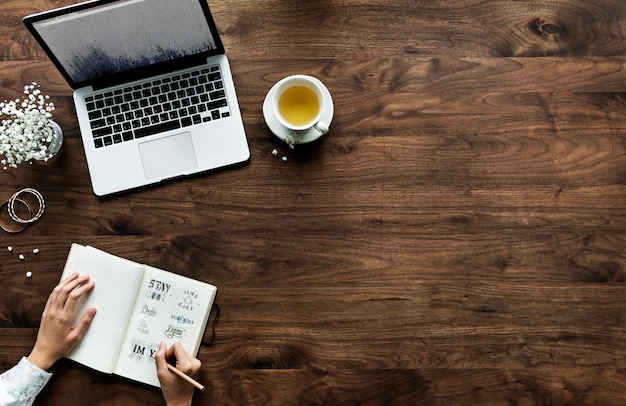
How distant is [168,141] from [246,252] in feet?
0.87

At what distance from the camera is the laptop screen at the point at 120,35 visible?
915 mm

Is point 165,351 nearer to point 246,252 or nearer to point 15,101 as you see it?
point 246,252

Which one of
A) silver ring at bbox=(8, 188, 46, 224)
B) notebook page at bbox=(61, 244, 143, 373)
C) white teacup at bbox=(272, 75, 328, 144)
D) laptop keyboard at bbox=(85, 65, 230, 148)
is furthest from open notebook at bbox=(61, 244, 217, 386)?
white teacup at bbox=(272, 75, 328, 144)

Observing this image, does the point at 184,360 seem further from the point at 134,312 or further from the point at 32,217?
the point at 32,217

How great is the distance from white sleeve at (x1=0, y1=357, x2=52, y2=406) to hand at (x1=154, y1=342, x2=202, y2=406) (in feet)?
0.71

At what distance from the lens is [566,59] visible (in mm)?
1116

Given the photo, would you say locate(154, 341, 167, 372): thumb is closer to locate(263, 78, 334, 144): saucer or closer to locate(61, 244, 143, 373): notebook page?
locate(61, 244, 143, 373): notebook page

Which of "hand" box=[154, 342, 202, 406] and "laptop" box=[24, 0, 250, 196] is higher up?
"laptop" box=[24, 0, 250, 196]

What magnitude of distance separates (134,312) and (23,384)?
0.78 ft

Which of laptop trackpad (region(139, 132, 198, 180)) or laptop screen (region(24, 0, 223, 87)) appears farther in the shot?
laptop trackpad (region(139, 132, 198, 180))

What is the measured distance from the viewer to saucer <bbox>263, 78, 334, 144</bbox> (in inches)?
41.7

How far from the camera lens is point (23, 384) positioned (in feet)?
3.36

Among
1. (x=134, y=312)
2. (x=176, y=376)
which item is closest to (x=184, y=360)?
(x=176, y=376)

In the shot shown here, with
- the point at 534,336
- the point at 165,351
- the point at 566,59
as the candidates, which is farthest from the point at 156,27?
the point at 534,336
